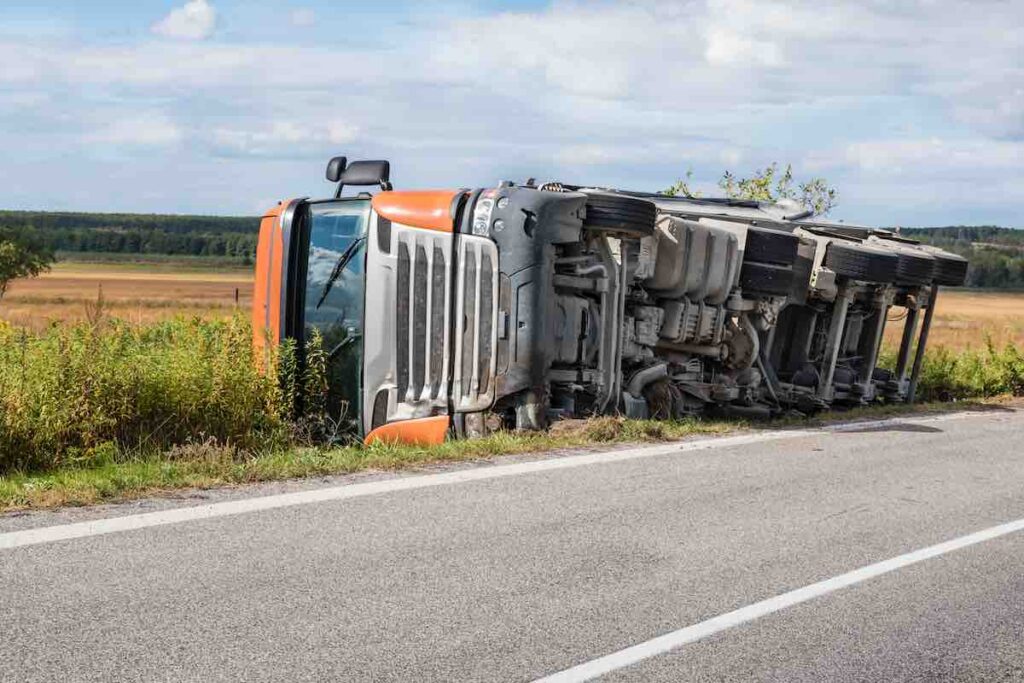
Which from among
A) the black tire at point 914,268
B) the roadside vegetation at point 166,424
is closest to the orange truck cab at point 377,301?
the roadside vegetation at point 166,424

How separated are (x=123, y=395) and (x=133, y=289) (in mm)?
67588

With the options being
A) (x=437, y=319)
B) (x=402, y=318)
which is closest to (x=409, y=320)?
(x=402, y=318)

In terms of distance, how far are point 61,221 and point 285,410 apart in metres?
144

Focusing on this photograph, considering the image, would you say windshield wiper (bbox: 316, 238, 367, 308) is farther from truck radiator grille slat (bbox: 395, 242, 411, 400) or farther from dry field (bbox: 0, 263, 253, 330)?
dry field (bbox: 0, 263, 253, 330)

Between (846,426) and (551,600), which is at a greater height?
(551,600)

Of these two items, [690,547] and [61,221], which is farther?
[61,221]

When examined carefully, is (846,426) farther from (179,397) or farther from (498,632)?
(498,632)

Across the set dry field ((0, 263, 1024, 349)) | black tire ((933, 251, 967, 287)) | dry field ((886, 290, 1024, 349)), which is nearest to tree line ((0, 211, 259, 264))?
dry field ((0, 263, 1024, 349))

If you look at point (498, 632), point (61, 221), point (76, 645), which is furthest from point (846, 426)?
point (61, 221)

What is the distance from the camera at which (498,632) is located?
5062mm

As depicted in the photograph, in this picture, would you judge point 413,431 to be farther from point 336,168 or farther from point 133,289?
point 133,289

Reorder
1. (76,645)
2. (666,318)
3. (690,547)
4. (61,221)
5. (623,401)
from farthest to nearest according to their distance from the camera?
(61,221) < (666,318) < (623,401) < (690,547) < (76,645)

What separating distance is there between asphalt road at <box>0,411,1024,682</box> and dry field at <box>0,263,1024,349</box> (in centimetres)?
1738

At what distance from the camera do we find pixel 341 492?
24.7 feet
